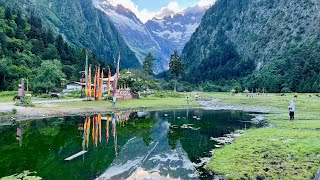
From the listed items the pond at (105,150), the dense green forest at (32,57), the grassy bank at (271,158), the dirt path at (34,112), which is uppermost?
the dense green forest at (32,57)

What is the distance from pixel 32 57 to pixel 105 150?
10768cm

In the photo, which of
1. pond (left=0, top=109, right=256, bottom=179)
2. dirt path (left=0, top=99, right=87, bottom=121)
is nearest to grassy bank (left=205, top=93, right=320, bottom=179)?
pond (left=0, top=109, right=256, bottom=179)

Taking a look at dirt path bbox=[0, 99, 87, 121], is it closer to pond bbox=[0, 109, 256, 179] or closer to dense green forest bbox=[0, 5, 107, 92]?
pond bbox=[0, 109, 256, 179]

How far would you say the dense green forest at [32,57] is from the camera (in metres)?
90.7

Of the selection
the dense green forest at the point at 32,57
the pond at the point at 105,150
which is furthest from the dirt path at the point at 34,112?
the dense green forest at the point at 32,57

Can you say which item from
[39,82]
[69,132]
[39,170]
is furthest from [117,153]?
[39,82]

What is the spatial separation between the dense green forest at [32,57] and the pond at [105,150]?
56.0 metres

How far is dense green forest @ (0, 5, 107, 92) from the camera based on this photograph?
298ft

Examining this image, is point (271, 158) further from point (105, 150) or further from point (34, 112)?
point (34, 112)

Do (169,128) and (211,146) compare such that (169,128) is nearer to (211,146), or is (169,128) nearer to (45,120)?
(211,146)

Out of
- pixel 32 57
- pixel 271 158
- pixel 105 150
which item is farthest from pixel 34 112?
pixel 32 57

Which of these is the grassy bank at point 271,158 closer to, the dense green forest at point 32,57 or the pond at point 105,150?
the pond at point 105,150

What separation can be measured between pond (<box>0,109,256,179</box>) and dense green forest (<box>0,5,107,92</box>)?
55958 millimetres

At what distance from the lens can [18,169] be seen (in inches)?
696
